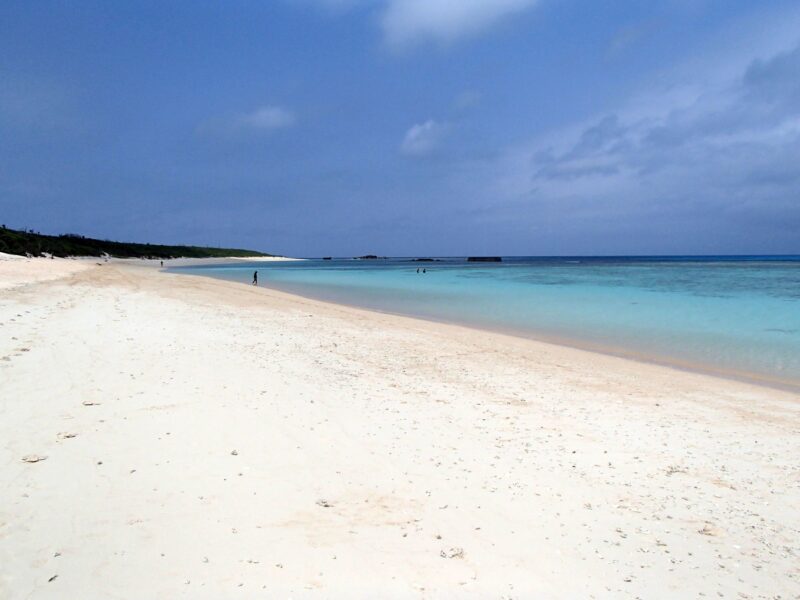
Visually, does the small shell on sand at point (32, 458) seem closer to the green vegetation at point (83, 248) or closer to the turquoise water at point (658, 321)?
the turquoise water at point (658, 321)

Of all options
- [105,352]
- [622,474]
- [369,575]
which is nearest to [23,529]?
[369,575]

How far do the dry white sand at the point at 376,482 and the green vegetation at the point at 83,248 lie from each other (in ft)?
169

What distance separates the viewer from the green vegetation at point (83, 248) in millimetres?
53219

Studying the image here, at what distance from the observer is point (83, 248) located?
82.4 metres

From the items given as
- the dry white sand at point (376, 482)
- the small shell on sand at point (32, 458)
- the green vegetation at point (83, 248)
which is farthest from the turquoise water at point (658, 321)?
the green vegetation at point (83, 248)

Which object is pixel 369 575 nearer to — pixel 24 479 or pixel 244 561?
pixel 244 561

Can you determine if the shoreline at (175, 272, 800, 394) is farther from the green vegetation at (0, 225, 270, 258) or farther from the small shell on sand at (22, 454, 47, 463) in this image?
the green vegetation at (0, 225, 270, 258)

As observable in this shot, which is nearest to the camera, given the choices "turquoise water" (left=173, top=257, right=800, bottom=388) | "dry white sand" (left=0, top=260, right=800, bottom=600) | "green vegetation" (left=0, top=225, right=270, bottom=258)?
"dry white sand" (left=0, top=260, right=800, bottom=600)

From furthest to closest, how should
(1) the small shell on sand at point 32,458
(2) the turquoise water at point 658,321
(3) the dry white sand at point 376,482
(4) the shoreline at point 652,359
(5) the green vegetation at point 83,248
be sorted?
(5) the green vegetation at point 83,248 < (2) the turquoise water at point 658,321 < (4) the shoreline at point 652,359 < (1) the small shell on sand at point 32,458 < (3) the dry white sand at point 376,482

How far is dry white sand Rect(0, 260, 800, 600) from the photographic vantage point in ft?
10.6

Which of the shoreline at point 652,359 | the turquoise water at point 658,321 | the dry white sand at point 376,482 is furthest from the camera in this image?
the turquoise water at point 658,321

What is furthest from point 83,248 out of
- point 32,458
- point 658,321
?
point 32,458

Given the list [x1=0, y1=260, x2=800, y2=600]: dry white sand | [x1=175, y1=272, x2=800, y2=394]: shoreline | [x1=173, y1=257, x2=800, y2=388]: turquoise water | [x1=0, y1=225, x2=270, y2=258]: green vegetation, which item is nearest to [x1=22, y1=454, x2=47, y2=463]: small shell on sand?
[x1=0, y1=260, x2=800, y2=600]: dry white sand

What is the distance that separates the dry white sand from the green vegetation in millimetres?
51565
